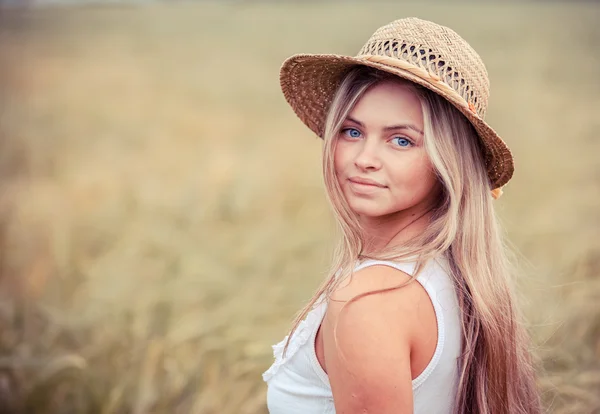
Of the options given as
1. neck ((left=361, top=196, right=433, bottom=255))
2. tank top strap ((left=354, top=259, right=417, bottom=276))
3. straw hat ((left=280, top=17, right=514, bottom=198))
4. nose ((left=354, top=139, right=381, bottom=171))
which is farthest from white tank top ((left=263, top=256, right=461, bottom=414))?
straw hat ((left=280, top=17, right=514, bottom=198))

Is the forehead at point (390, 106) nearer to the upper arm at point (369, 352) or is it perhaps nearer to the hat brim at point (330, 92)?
the hat brim at point (330, 92)

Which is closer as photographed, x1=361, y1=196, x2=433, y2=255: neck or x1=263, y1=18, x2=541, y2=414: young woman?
x1=263, y1=18, x2=541, y2=414: young woman

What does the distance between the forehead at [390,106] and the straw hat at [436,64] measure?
0.06m

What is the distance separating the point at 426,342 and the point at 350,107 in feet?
1.86

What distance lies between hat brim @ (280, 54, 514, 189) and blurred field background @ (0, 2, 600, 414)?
788 mm

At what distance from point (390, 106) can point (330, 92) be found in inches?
14.2

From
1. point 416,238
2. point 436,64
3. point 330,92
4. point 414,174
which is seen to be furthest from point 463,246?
point 330,92

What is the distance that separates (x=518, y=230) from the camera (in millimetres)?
4477

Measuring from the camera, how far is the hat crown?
176 cm

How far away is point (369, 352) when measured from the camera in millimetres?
1526

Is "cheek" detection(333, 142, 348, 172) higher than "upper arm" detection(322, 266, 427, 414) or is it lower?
higher

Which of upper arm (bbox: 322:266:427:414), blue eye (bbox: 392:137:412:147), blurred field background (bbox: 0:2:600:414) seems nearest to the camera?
upper arm (bbox: 322:266:427:414)

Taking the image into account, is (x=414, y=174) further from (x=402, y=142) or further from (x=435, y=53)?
(x=435, y=53)

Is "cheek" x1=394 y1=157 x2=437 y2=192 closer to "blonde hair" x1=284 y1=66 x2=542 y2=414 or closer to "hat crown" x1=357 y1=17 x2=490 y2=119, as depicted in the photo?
"blonde hair" x1=284 y1=66 x2=542 y2=414
